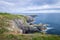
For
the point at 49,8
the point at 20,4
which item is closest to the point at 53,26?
the point at 49,8

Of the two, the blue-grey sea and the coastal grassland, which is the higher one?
the blue-grey sea

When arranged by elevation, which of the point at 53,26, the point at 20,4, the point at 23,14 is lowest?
the point at 53,26

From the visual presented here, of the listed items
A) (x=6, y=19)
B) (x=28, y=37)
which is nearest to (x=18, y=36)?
(x=28, y=37)

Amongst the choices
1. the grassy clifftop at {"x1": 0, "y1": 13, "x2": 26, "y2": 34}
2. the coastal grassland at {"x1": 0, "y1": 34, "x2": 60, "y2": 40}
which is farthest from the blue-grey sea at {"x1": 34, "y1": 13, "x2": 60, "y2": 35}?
the grassy clifftop at {"x1": 0, "y1": 13, "x2": 26, "y2": 34}

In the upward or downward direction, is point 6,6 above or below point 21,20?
above

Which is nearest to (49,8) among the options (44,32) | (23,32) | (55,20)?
(55,20)

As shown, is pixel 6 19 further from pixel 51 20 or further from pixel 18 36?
pixel 51 20

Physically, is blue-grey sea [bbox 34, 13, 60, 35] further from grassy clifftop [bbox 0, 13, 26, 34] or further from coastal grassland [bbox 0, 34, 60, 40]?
grassy clifftop [bbox 0, 13, 26, 34]

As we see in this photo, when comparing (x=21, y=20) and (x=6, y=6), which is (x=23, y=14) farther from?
(x=6, y=6)

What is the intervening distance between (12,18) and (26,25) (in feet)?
1.27

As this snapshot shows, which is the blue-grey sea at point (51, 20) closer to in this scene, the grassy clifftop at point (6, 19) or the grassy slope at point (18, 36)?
the grassy slope at point (18, 36)

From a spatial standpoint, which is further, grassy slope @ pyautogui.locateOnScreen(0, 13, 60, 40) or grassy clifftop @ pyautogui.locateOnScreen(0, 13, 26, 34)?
grassy clifftop @ pyautogui.locateOnScreen(0, 13, 26, 34)

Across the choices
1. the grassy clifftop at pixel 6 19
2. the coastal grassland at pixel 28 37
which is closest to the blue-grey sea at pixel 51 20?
the coastal grassland at pixel 28 37

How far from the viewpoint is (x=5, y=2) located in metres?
4.01
